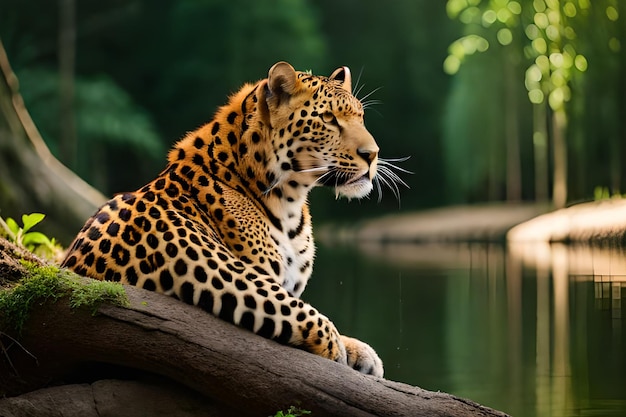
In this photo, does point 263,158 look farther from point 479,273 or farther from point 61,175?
point 479,273

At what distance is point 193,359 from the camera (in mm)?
2359

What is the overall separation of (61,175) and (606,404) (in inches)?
140

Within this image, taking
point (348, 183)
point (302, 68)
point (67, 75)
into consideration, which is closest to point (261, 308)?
point (348, 183)

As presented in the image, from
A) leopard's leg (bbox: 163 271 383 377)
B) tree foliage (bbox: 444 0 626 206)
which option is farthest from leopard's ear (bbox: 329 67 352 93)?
tree foliage (bbox: 444 0 626 206)

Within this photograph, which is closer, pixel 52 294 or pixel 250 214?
pixel 52 294

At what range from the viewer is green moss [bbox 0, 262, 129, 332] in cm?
238

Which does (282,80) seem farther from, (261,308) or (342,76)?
(261,308)

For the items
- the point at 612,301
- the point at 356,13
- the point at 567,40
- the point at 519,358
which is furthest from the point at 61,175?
the point at 356,13

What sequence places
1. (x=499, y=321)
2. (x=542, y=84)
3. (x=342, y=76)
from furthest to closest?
(x=542, y=84)
(x=499, y=321)
(x=342, y=76)

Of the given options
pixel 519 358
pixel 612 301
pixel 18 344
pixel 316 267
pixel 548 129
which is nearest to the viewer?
pixel 18 344

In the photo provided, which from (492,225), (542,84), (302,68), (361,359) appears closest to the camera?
(361,359)

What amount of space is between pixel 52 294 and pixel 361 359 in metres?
0.88

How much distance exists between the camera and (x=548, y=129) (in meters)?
14.1

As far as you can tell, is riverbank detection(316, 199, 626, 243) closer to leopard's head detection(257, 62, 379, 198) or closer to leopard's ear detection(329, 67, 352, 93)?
leopard's ear detection(329, 67, 352, 93)
